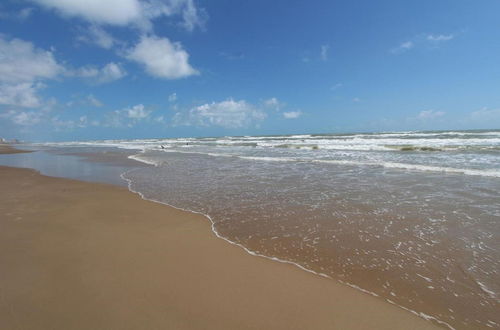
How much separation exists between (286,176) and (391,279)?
7.48 metres

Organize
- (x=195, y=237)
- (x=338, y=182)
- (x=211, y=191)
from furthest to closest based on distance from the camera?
(x=338, y=182)
(x=211, y=191)
(x=195, y=237)

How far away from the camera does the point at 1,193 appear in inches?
316

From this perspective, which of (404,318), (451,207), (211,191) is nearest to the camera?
(404,318)

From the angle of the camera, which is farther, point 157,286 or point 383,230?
point 383,230

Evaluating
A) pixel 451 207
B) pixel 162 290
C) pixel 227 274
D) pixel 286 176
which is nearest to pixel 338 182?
pixel 286 176

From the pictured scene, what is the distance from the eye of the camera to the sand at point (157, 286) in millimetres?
2418

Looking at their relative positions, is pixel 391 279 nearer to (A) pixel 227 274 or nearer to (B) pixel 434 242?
(B) pixel 434 242

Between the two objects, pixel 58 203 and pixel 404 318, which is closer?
pixel 404 318

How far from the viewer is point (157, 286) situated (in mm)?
2932

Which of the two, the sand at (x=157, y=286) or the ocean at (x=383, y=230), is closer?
the sand at (x=157, y=286)

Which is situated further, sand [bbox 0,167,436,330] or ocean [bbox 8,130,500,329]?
ocean [bbox 8,130,500,329]

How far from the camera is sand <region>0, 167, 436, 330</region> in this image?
2.42 metres

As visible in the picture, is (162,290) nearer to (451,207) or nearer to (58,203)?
(58,203)

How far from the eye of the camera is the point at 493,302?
105 inches
